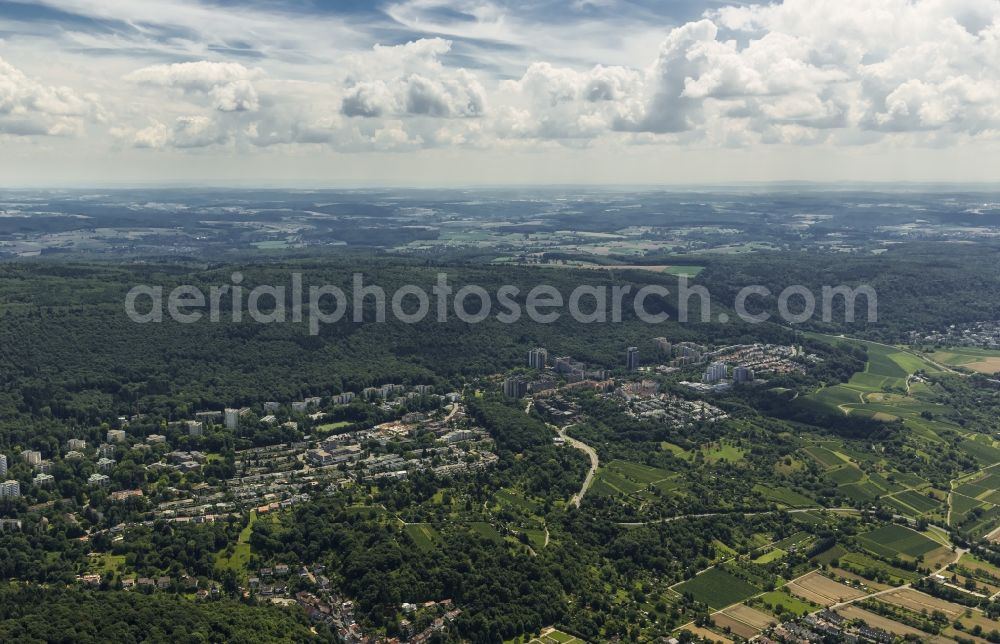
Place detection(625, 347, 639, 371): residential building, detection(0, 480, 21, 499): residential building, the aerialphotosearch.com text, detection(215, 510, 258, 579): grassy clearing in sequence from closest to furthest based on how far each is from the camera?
detection(215, 510, 258, 579): grassy clearing < detection(0, 480, 21, 499): residential building < detection(625, 347, 639, 371): residential building < the aerialphotosearch.com text

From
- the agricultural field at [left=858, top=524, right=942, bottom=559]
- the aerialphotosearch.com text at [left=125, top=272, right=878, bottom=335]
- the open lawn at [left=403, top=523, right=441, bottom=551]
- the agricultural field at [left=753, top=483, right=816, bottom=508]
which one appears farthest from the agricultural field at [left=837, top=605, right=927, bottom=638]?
the aerialphotosearch.com text at [left=125, top=272, right=878, bottom=335]

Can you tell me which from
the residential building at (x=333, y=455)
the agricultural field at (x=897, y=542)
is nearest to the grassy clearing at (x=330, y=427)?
the residential building at (x=333, y=455)

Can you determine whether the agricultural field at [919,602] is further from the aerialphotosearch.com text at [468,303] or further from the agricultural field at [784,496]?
the aerialphotosearch.com text at [468,303]

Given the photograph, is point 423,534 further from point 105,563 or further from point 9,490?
point 9,490

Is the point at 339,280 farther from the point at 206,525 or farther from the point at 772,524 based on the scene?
the point at 772,524

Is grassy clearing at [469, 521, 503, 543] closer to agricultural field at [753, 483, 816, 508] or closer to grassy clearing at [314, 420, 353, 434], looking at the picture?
agricultural field at [753, 483, 816, 508]

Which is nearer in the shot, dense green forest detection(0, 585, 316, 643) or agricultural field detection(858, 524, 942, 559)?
dense green forest detection(0, 585, 316, 643)
